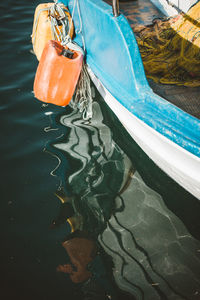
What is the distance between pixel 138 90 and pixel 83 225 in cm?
138

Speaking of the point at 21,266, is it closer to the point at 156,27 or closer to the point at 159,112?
the point at 159,112

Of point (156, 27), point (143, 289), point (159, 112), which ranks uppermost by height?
point (156, 27)

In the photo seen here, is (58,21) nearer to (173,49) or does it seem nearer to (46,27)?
(46,27)

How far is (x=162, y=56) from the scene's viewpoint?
327 centimetres

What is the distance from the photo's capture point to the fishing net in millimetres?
2928

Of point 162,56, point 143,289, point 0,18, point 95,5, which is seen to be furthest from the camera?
point 0,18

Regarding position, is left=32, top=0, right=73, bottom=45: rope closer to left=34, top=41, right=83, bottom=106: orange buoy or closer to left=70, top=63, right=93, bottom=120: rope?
left=34, top=41, right=83, bottom=106: orange buoy

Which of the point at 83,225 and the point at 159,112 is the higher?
the point at 159,112

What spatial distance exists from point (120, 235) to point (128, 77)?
1.48 metres

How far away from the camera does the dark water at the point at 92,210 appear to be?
2053 mm

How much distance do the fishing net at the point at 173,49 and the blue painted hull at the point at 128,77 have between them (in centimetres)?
57

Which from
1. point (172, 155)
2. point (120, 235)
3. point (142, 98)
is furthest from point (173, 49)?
point (120, 235)

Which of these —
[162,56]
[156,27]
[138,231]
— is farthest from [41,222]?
[156,27]

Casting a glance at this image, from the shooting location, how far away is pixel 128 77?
2.37 meters
